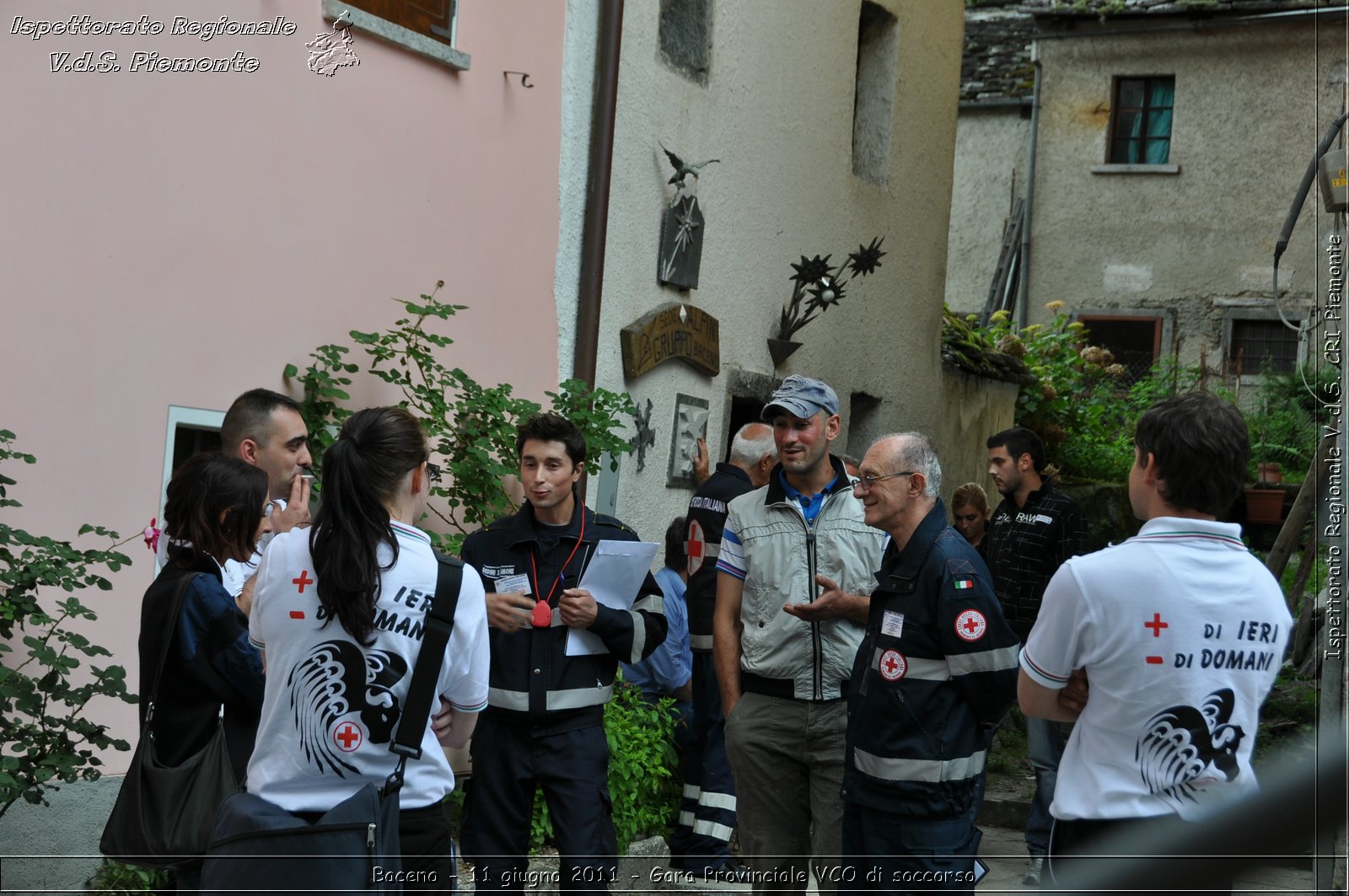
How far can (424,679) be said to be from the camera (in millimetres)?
3203

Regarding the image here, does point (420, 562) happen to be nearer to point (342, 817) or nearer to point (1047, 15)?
point (342, 817)

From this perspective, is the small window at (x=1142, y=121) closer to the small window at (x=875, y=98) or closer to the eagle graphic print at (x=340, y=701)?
the small window at (x=875, y=98)

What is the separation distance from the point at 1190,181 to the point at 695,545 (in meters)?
16.8

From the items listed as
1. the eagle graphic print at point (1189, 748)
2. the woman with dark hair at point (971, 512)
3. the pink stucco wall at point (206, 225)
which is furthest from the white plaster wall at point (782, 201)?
the eagle graphic print at point (1189, 748)

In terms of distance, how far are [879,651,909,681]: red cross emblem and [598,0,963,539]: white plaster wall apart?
4687 millimetres

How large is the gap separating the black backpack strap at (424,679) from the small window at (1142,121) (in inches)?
806

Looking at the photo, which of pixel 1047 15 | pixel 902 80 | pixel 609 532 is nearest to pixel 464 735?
pixel 609 532

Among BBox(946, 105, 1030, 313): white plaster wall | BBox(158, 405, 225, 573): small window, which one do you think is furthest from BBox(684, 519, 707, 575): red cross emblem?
BBox(946, 105, 1030, 313): white plaster wall

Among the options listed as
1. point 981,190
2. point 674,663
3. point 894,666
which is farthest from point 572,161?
point 981,190

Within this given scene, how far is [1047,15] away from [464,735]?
20390 millimetres

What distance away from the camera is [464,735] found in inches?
138

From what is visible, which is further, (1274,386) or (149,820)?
(1274,386)

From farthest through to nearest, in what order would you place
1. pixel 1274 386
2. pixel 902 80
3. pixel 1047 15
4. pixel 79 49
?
pixel 1047 15, pixel 1274 386, pixel 902 80, pixel 79 49

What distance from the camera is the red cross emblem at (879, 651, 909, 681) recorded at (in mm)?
4258
